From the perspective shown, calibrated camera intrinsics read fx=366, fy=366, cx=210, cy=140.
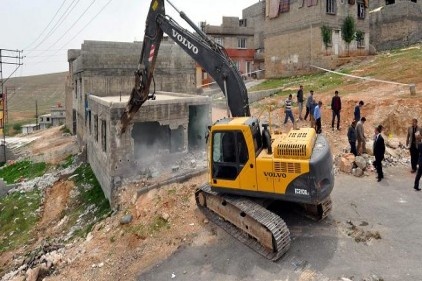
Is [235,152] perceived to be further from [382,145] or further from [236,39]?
[236,39]

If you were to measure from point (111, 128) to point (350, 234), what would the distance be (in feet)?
27.6

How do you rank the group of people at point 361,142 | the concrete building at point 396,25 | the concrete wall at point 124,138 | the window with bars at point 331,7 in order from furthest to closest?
1. the concrete building at point 396,25
2. the window with bars at point 331,7
3. the concrete wall at point 124,138
4. the group of people at point 361,142

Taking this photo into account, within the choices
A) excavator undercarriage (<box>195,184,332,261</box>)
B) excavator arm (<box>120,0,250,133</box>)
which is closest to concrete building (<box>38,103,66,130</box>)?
excavator arm (<box>120,0,250,133</box>)

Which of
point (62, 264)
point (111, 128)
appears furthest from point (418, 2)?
point (62, 264)

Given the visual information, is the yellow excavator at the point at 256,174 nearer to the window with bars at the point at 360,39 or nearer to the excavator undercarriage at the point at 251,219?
A: the excavator undercarriage at the point at 251,219

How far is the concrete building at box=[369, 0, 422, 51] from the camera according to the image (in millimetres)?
33312

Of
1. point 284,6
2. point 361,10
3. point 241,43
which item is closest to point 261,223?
point 284,6

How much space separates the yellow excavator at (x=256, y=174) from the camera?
728cm

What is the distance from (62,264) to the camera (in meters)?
9.20

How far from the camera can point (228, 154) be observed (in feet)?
27.0

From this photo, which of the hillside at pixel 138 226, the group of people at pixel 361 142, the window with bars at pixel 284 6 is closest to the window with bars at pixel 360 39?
the window with bars at pixel 284 6

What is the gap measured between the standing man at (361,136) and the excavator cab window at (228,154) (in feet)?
18.9

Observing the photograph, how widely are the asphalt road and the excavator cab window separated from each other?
155 cm

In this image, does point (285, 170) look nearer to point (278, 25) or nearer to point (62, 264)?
point (62, 264)
